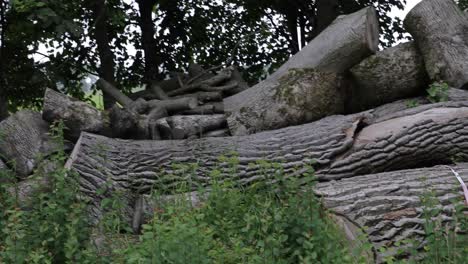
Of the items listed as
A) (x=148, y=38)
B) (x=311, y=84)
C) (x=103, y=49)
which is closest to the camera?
(x=311, y=84)

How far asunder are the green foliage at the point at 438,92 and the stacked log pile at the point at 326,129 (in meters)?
0.05

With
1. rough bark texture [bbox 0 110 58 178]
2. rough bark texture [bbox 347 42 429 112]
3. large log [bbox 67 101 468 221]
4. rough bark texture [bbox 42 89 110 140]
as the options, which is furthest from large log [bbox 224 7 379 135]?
rough bark texture [bbox 0 110 58 178]

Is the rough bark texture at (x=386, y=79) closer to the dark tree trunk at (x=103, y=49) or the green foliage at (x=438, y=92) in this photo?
the green foliage at (x=438, y=92)

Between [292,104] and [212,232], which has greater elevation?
[292,104]

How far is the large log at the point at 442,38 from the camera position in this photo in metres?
8.24

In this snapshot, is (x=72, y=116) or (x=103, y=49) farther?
(x=103, y=49)

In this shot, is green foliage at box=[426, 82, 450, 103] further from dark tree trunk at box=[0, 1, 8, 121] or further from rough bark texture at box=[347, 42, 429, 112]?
dark tree trunk at box=[0, 1, 8, 121]

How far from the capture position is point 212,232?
5613mm

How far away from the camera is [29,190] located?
7023 millimetres

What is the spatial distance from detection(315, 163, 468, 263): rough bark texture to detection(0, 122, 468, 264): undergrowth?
8.8 inches

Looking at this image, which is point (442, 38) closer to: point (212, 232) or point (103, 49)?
point (212, 232)

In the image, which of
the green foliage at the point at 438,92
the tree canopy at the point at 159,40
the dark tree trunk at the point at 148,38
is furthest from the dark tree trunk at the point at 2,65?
the green foliage at the point at 438,92

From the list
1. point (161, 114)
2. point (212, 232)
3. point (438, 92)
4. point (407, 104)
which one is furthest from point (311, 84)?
point (212, 232)

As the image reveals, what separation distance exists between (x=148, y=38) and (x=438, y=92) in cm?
590
